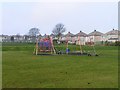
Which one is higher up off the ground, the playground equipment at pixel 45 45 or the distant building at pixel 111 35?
the distant building at pixel 111 35

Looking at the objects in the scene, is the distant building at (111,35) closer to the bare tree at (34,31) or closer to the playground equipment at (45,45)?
the bare tree at (34,31)

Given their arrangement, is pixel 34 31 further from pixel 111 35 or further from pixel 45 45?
pixel 45 45

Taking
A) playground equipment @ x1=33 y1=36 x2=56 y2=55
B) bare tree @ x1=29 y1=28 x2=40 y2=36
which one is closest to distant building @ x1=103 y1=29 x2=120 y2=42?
bare tree @ x1=29 y1=28 x2=40 y2=36

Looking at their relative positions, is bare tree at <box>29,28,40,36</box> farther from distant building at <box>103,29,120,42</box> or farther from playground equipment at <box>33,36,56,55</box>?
playground equipment at <box>33,36,56,55</box>

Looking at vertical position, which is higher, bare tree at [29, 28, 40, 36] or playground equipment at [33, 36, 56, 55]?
bare tree at [29, 28, 40, 36]

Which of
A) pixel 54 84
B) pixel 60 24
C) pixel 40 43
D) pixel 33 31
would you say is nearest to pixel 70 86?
pixel 54 84

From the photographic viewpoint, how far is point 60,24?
138 m

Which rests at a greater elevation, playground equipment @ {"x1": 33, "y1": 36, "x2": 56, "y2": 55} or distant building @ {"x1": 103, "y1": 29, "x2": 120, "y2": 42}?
distant building @ {"x1": 103, "y1": 29, "x2": 120, "y2": 42}

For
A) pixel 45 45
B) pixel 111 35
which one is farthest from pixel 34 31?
pixel 45 45

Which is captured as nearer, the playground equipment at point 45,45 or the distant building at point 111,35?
the playground equipment at point 45,45

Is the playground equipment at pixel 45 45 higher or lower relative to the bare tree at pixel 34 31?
lower

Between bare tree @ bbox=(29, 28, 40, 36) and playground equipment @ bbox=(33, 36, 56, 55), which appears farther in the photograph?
bare tree @ bbox=(29, 28, 40, 36)

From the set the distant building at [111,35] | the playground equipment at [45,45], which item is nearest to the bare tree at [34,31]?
the distant building at [111,35]

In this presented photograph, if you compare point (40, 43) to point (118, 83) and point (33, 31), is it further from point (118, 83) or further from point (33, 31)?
point (33, 31)
